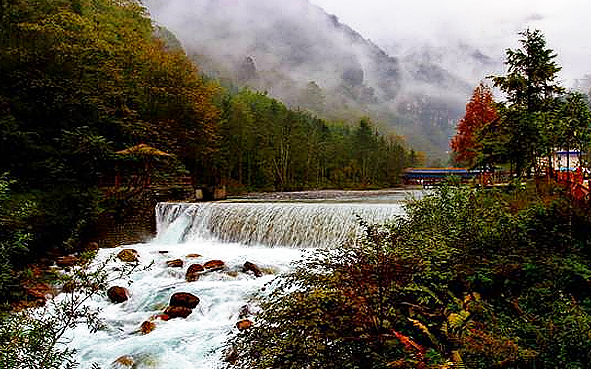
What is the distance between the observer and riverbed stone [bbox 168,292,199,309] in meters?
6.97

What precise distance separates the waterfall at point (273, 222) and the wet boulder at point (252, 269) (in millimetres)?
2349

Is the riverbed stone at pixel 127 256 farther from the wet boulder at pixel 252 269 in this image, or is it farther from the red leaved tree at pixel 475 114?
the red leaved tree at pixel 475 114

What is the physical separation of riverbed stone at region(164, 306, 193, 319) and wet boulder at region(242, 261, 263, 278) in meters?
1.95

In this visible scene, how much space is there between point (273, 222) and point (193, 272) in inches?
136

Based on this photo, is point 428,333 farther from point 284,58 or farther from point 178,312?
point 284,58

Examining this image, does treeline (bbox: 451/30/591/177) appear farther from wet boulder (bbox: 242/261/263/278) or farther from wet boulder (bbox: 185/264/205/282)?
wet boulder (bbox: 185/264/205/282)

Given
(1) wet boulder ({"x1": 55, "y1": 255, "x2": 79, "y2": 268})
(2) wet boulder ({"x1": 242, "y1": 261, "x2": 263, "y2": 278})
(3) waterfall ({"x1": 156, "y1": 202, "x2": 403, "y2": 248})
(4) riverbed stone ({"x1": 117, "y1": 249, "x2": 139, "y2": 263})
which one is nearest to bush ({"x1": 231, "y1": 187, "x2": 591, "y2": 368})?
(2) wet boulder ({"x1": 242, "y1": 261, "x2": 263, "y2": 278})

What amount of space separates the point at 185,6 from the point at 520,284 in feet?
474

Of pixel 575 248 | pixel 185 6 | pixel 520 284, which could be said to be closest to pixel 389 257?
pixel 520 284

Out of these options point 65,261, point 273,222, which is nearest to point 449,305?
point 273,222

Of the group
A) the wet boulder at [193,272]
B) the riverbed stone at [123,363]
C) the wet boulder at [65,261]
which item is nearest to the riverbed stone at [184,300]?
the wet boulder at [193,272]

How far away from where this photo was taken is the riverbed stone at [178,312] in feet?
22.1

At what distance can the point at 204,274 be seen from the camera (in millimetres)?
8602

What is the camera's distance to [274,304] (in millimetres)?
3729
